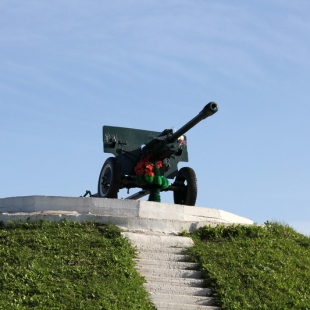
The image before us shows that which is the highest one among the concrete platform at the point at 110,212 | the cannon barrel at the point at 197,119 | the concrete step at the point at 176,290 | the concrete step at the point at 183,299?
the cannon barrel at the point at 197,119

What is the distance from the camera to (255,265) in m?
13.1

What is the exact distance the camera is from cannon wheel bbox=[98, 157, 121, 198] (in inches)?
680

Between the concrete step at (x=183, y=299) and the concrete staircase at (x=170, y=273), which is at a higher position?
the concrete staircase at (x=170, y=273)

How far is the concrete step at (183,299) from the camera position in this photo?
38.6ft

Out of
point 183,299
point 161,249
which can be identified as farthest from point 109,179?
point 183,299

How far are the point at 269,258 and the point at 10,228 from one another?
4564 mm

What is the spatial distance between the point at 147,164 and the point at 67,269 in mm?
5980

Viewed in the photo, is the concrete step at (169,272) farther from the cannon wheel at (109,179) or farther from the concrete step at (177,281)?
the cannon wheel at (109,179)

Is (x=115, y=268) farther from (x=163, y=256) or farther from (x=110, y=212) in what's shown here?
(x=110, y=212)

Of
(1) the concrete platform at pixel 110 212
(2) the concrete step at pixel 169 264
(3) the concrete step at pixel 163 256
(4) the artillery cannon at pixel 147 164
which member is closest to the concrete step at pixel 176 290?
(2) the concrete step at pixel 169 264

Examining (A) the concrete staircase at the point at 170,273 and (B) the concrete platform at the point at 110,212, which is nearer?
(A) the concrete staircase at the point at 170,273

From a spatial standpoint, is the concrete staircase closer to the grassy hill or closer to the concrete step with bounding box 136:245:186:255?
the concrete step with bounding box 136:245:186:255

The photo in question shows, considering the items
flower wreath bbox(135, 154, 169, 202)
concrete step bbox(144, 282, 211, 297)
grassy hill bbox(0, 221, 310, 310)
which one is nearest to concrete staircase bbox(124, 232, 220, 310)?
concrete step bbox(144, 282, 211, 297)

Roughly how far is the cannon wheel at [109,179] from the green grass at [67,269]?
2814 millimetres
